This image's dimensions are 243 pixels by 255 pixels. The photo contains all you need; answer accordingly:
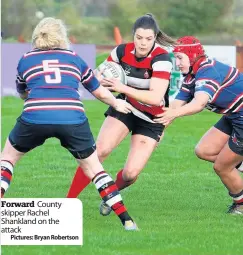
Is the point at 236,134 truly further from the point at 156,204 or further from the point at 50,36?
the point at 50,36

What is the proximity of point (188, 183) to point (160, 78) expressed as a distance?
10.6ft

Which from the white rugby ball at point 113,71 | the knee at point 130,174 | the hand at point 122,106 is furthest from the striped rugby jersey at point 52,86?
the knee at point 130,174

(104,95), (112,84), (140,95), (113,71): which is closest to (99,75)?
(113,71)

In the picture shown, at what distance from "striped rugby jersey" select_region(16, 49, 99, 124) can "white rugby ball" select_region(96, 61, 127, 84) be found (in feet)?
2.77

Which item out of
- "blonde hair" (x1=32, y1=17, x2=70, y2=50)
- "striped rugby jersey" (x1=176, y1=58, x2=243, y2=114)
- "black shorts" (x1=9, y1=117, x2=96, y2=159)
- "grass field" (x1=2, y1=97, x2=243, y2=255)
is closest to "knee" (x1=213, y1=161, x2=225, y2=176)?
"grass field" (x1=2, y1=97, x2=243, y2=255)

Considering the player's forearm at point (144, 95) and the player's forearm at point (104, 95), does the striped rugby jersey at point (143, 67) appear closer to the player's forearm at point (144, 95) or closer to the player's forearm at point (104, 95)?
the player's forearm at point (144, 95)

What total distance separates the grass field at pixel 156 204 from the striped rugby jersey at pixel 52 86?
1.01 meters

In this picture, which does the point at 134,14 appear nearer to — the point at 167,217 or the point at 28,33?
the point at 28,33

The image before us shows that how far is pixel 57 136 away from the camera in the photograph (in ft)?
30.2

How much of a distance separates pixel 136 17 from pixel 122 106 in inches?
1763

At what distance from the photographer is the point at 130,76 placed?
1023cm

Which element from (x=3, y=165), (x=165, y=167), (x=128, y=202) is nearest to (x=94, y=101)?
(x=165, y=167)

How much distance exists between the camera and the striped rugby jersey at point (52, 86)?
9086 mm

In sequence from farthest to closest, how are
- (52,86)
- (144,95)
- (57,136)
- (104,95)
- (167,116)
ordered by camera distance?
(167,116) → (144,95) → (104,95) → (57,136) → (52,86)
